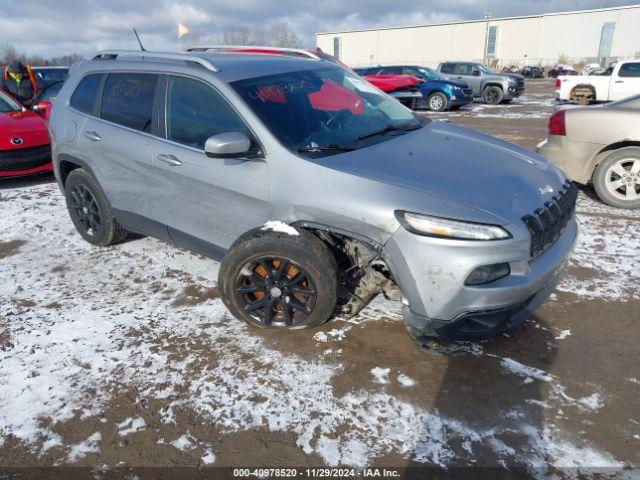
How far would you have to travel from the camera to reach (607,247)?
4.35 m

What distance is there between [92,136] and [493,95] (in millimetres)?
18574

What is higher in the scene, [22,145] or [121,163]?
[121,163]

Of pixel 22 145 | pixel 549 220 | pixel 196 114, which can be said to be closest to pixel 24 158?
pixel 22 145

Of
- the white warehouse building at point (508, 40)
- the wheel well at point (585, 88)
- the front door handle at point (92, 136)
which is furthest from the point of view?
the white warehouse building at point (508, 40)

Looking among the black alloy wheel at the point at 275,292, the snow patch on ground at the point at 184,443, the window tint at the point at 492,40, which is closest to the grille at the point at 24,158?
the black alloy wheel at the point at 275,292

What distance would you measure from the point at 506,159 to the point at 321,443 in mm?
2189

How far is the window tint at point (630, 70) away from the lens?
49.4 feet

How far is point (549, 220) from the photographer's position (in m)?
2.69

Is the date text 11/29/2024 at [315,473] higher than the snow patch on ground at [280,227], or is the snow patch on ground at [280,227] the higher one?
the snow patch on ground at [280,227]

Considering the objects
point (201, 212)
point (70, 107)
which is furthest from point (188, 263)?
point (70, 107)

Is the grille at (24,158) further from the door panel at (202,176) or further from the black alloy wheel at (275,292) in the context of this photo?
the black alloy wheel at (275,292)

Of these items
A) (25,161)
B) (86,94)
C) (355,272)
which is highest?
(86,94)

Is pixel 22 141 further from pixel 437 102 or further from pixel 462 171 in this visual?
pixel 437 102

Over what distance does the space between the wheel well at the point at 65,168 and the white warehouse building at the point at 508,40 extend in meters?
72.4
